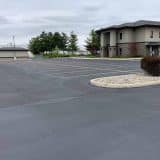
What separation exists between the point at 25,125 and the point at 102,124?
181 cm

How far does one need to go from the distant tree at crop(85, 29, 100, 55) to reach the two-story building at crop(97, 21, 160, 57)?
14.5 metres

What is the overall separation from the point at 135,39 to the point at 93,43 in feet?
68.0

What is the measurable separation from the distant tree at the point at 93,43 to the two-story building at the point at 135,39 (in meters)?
14.5

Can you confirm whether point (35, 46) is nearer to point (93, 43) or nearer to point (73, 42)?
point (73, 42)

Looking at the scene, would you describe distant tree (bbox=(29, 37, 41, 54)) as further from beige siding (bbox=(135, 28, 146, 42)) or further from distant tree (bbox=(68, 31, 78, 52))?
beige siding (bbox=(135, 28, 146, 42))

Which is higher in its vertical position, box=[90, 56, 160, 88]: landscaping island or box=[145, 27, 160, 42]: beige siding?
box=[145, 27, 160, 42]: beige siding

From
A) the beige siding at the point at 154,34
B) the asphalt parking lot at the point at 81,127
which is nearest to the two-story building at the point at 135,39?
the beige siding at the point at 154,34

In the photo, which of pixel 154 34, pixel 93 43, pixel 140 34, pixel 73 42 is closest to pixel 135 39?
pixel 140 34

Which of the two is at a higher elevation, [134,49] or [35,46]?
[35,46]

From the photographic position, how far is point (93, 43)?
253ft

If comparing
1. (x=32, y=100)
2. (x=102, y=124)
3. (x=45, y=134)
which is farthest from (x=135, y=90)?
(x=45, y=134)

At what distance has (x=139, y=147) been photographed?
593 cm

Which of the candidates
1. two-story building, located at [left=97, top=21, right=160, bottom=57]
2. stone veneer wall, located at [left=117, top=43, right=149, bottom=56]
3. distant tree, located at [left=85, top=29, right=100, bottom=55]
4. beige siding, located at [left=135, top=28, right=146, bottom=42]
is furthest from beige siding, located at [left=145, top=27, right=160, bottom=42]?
distant tree, located at [left=85, top=29, right=100, bottom=55]

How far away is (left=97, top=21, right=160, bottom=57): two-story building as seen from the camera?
55.4m
